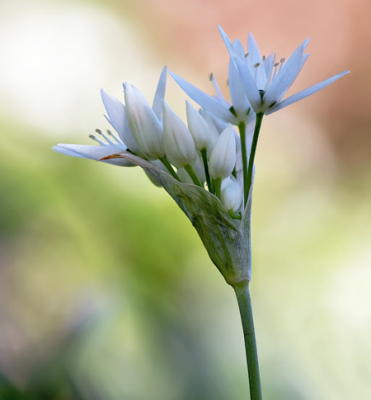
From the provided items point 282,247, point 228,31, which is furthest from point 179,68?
point 282,247

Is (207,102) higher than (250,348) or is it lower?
higher

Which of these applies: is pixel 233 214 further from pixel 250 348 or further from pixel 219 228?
pixel 250 348

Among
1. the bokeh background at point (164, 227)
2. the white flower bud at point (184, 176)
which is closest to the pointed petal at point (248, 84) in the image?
the white flower bud at point (184, 176)

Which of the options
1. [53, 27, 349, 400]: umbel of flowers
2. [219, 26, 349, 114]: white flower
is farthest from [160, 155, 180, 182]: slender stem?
[219, 26, 349, 114]: white flower

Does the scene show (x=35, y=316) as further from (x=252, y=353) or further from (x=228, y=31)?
(x=228, y=31)

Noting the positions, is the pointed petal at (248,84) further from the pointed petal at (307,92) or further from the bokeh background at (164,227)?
the bokeh background at (164,227)

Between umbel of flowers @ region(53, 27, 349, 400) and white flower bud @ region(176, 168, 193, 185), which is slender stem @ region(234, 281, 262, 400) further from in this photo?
white flower bud @ region(176, 168, 193, 185)

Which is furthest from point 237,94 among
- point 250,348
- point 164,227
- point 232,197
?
point 164,227
